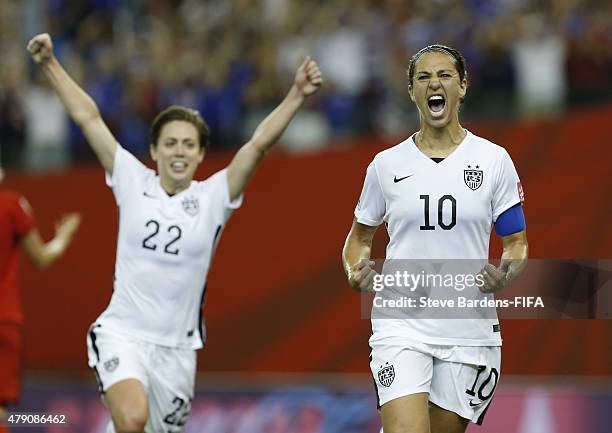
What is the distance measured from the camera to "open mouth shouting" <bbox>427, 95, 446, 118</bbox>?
21.1 ft

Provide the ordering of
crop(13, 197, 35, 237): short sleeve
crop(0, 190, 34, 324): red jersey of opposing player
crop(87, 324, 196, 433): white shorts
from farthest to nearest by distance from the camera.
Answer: crop(13, 197, 35, 237): short sleeve → crop(0, 190, 34, 324): red jersey of opposing player → crop(87, 324, 196, 433): white shorts

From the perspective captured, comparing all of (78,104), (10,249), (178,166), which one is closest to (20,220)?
(10,249)

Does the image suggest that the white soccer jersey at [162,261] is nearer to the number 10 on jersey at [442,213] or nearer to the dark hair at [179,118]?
the dark hair at [179,118]

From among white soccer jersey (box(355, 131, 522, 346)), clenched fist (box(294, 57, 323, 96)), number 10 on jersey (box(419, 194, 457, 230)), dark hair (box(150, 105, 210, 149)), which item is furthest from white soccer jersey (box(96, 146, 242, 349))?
number 10 on jersey (box(419, 194, 457, 230))

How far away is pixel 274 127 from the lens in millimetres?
7992

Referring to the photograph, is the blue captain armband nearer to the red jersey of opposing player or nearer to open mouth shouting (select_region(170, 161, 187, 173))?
open mouth shouting (select_region(170, 161, 187, 173))

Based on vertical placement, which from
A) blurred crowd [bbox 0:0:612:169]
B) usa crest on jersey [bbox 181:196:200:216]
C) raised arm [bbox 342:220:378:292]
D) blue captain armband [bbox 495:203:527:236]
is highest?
blurred crowd [bbox 0:0:612:169]

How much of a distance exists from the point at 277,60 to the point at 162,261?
5.49 meters

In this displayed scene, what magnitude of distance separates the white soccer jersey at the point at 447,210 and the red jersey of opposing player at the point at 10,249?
11.9ft

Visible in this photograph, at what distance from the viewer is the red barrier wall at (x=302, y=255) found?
432 inches

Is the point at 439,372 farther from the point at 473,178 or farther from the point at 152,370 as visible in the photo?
the point at 152,370

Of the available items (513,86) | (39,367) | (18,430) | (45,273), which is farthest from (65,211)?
(513,86)

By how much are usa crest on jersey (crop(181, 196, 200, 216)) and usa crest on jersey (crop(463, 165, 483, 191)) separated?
7.04 feet

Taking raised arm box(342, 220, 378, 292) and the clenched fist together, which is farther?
the clenched fist
